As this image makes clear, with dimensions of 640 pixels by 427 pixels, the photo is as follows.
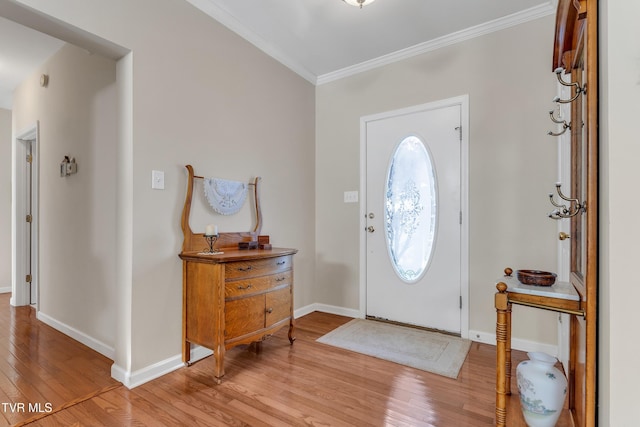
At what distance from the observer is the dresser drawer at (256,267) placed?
2027mm

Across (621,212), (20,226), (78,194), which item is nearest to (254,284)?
(78,194)

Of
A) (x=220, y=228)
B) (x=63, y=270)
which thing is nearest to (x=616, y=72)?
(x=220, y=228)

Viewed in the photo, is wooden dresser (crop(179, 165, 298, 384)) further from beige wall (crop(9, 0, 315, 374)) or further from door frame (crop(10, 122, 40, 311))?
door frame (crop(10, 122, 40, 311))

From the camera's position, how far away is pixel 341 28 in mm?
2713

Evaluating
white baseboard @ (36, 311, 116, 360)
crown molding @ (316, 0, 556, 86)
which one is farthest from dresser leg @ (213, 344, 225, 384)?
crown molding @ (316, 0, 556, 86)

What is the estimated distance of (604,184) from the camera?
922mm

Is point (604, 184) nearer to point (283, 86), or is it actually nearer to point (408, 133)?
point (408, 133)

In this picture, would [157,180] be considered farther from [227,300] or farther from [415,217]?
[415,217]

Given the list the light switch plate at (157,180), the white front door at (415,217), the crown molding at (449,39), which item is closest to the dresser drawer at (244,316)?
the light switch plate at (157,180)

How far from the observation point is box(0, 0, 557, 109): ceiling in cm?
A: 241

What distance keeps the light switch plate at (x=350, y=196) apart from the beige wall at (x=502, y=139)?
0.89 m

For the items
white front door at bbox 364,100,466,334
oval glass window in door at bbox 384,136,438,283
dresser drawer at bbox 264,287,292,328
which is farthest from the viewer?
oval glass window in door at bbox 384,136,438,283

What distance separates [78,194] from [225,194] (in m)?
1.32

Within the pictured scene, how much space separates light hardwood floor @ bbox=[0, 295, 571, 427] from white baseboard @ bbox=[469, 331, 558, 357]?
0.26 ft
